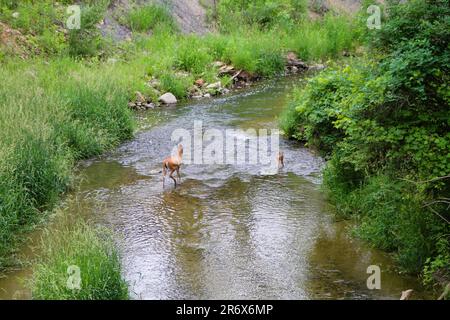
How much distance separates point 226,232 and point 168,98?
886 centimetres

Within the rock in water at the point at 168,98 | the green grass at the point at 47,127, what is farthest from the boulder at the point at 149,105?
the green grass at the point at 47,127

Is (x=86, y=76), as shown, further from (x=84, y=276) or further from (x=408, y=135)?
(x=408, y=135)

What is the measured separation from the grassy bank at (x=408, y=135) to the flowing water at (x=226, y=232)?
39cm

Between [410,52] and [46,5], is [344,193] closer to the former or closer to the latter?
[410,52]

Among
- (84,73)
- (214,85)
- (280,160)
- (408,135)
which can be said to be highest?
(214,85)

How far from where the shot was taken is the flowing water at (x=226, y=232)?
646cm

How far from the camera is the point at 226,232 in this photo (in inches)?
313

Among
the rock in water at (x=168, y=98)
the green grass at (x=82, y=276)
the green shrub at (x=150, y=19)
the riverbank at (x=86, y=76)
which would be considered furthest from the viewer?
the green shrub at (x=150, y=19)

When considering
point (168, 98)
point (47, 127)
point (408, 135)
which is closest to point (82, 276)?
point (408, 135)

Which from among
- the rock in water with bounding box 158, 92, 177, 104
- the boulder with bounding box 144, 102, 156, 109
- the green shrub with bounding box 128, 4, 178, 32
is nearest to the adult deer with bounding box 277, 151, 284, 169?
the boulder with bounding box 144, 102, 156, 109

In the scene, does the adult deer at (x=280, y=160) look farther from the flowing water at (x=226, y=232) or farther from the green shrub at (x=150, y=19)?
the green shrub at (x=150, y=19)

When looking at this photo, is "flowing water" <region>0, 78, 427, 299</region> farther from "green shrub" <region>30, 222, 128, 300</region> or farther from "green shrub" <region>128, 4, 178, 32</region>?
"green shrub" <region>128, 4, 178, 32</region>
